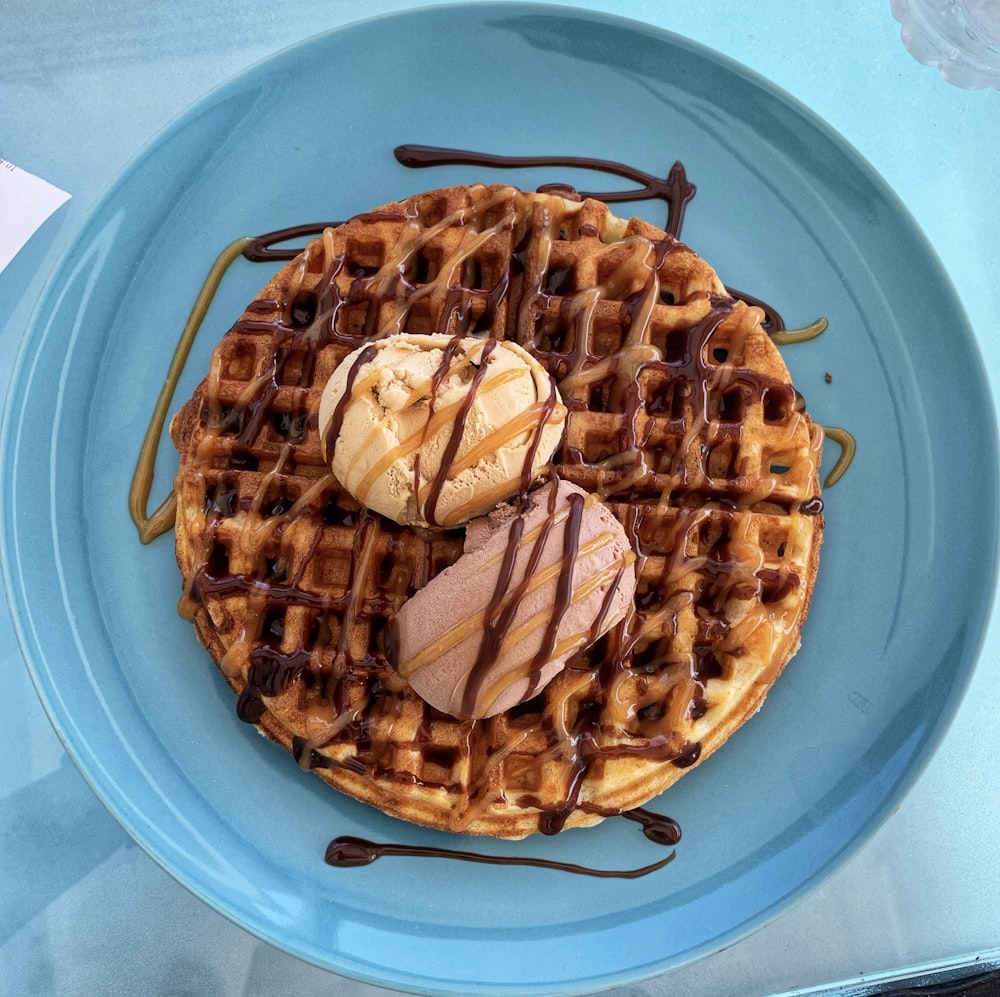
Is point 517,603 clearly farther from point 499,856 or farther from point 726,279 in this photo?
point 726,279

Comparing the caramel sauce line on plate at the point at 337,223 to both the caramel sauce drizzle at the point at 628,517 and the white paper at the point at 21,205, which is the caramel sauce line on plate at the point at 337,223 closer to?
the caramel sauce drizzle at the point at 628,517

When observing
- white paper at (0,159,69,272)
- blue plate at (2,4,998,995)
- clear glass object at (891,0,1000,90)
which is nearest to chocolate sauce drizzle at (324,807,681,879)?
blue plate at (2,4,998,995)

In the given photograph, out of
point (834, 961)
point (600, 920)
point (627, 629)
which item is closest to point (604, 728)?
point (627, 629)

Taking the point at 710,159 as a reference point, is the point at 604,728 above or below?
below

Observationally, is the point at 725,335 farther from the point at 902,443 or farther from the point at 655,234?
the point at 902,443

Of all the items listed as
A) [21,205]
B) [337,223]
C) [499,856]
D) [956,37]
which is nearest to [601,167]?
[337,223]
